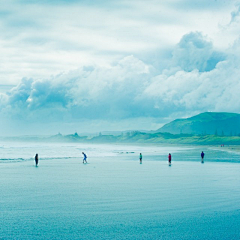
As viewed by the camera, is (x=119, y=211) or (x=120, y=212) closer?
(x=120, y=212)

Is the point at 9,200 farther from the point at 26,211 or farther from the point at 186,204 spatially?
the point at 186,204

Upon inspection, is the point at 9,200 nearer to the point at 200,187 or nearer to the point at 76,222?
the point at 76,222

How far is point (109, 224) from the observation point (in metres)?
14.4

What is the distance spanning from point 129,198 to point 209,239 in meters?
8.34

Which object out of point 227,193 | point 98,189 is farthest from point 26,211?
point 227,193

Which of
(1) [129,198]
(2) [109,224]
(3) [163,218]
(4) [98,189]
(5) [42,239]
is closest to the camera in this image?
(5) [42,239]

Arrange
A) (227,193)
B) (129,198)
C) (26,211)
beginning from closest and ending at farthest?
Answer: (26,211)
(129,198)
(227,193)

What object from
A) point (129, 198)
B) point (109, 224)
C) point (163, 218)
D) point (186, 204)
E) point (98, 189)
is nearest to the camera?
point (109, 224)

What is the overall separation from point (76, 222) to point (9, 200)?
21.8ft

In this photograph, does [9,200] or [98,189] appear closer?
[9,200]

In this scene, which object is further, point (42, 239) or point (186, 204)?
point (186, 204)

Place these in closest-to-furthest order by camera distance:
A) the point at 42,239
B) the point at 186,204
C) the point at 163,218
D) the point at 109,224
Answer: the point at 42,239 → the point at 109,224 → the point at 163,218 → the point at 186,204

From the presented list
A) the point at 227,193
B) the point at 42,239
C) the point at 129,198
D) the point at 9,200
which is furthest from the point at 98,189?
the point at 42,239

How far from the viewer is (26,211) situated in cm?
1670
